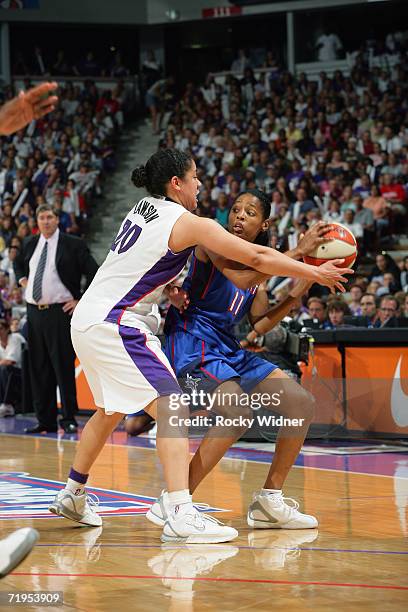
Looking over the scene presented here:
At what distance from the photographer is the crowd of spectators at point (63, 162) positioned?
1945cm

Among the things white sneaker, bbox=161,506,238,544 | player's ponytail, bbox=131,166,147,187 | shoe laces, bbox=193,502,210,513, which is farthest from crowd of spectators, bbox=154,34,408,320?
white sneaker, bbox=161,506,238,544

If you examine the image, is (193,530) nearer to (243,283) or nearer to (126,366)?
(126,366)

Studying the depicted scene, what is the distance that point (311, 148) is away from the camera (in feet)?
60.6

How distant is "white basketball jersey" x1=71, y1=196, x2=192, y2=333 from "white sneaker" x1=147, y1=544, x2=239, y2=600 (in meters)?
1.06

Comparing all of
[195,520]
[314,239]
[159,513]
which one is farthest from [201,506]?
[314,239]

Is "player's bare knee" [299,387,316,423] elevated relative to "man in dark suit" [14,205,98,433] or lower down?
elevated

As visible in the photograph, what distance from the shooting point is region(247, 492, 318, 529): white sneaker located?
4973 millimetres

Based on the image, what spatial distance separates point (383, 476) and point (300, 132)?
1308 cm

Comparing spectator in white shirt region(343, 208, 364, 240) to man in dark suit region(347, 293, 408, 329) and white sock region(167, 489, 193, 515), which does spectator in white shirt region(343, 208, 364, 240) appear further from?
white sock region(167, 489, 193, 515)

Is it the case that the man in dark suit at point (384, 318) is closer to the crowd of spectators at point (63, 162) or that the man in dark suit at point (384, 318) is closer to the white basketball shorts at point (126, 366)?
the white basketball shorts at point (126, 366)

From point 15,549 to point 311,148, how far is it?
16.0 meters

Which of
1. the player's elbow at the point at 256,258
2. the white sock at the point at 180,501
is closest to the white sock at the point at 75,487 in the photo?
the white sock at the point at 180,501

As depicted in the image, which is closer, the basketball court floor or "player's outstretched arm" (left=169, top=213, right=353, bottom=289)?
the basketball court floor

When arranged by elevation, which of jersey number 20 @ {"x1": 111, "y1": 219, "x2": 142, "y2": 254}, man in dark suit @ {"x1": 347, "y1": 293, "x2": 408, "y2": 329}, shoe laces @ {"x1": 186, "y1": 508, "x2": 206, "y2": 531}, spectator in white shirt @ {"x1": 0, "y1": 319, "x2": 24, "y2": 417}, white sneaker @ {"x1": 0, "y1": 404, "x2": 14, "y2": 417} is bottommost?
white sneaker @ {"x1": 0, "y1": 404, "x2": 14, "y2": 417}
